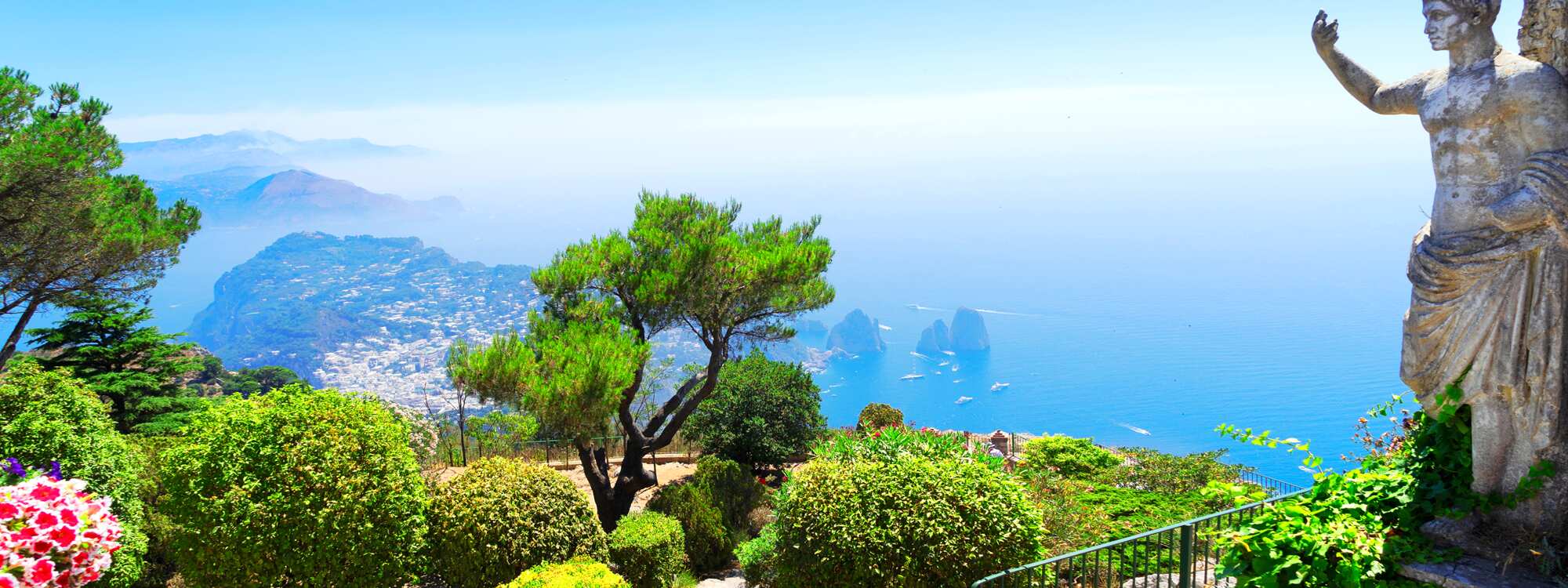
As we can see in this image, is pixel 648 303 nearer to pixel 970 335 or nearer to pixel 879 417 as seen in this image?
pixel 879 417

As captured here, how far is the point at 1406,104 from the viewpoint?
4.86 metres

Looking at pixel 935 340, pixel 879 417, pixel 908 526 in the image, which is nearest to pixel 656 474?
pixel 879 417

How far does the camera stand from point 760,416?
15.6 meters

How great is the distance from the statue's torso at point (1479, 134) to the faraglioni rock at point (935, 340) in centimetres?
14505

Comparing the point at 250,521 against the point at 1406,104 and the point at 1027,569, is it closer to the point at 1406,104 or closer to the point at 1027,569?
the point at 1027,569

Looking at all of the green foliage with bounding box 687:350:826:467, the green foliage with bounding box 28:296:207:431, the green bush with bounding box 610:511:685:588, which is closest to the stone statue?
the green bush with bounding box 610:511:685:588

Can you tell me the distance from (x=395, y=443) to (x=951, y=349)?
141503mm

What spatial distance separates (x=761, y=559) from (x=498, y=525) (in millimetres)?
2884

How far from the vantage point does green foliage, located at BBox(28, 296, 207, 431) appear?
1561cm

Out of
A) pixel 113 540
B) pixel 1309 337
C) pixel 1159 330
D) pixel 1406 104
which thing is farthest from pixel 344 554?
pixel 1159 330

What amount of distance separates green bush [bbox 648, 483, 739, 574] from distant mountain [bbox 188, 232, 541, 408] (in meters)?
106

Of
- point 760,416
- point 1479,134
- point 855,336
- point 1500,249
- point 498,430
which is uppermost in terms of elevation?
point 1479,134

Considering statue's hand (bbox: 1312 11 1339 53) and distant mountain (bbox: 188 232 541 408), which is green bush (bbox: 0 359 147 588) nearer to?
statue's hand (bbox: 1312 11 1339 53)

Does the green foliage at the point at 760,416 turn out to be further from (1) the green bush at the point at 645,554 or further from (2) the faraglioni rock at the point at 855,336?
(2) the faraglioni rock at the point at 855,336
